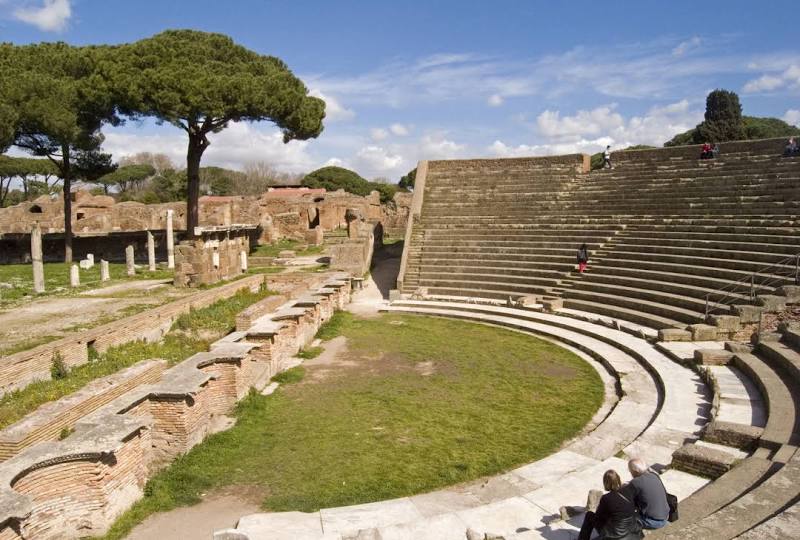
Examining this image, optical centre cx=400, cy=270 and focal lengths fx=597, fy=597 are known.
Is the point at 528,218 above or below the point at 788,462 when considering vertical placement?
above

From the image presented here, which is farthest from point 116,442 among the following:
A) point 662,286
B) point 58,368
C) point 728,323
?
point 662,286

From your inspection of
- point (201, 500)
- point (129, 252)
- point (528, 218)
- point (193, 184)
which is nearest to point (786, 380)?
point (201, 500)

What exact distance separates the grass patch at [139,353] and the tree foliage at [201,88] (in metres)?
9.27

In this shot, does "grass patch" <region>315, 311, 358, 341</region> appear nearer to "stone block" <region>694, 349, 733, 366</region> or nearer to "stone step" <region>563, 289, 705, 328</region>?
"stone step" <region>563, 289, 705, 328</region>

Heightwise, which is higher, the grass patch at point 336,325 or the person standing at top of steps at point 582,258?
the person standing at top of steps at point 582,258

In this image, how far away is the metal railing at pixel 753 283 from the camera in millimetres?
11438

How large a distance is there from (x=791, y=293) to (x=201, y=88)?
19.3 metres

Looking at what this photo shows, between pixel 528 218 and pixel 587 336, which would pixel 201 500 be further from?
pixel 528 218

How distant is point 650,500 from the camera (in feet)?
14.7

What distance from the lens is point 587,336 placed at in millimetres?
12219

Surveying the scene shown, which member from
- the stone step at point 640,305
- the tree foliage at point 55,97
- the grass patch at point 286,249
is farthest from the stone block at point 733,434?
the tree foliage at point 55,97

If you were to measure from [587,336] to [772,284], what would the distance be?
12.2 feet

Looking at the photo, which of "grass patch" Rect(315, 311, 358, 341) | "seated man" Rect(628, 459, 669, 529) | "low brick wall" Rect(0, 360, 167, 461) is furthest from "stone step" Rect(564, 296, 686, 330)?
"low brick wall" Rect(0, 360, 167, 461)

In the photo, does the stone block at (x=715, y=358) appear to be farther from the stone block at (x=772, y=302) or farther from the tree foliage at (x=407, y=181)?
the tree foliage at (x=407, y=181)
